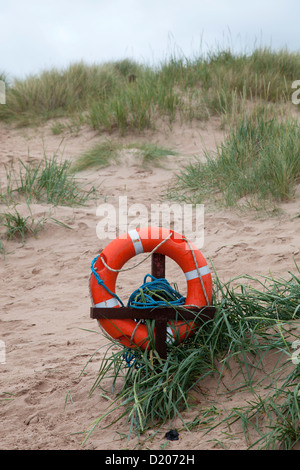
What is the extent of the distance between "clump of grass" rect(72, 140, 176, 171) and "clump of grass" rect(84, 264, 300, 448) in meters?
5.14

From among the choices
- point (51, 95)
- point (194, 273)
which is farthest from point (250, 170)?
point (51, 95)

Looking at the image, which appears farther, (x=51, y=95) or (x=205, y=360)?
(x=51, y=95)

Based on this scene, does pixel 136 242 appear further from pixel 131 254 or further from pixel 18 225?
pixel 18 225

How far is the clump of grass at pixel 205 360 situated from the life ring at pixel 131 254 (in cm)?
9

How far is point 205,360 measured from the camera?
2834 mm

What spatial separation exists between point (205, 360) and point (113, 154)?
5.54m

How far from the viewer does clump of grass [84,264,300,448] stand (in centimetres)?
262

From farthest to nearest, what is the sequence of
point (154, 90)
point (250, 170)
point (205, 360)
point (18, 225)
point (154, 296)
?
point (154, 90) < point (250, 170) < point (18, 225) < point (154, 296) < point (205, 360)

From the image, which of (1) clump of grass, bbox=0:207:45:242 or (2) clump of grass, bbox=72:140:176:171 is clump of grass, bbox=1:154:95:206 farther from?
(2) clump of grass, bbox=72:140:176:171

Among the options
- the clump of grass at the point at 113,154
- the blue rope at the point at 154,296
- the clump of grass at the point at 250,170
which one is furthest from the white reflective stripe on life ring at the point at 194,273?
the clump of grass at the point at 113,154

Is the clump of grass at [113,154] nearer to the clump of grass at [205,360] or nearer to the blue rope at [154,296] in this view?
the blue rope at [154,296]

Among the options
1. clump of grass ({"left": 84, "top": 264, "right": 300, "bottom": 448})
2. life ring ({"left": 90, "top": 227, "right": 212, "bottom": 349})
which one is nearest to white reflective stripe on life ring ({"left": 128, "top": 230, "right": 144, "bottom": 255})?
life ring ({"left": 90, "top": 227, "right": 212, "bottom": 349})

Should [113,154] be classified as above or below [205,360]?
above
